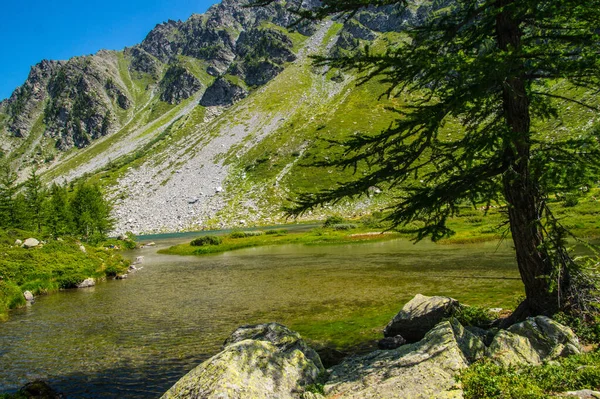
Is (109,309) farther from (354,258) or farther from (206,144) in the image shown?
(206,144)

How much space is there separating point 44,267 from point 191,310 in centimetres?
1820

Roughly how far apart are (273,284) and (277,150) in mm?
108933

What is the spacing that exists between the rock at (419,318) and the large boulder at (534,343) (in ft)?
11.4

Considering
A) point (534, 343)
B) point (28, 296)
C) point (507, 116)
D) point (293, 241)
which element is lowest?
point (293, 241)

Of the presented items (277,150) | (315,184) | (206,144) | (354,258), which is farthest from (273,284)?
(206,144)

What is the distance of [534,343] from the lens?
8203mm

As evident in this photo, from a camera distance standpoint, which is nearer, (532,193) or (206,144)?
(532,193)

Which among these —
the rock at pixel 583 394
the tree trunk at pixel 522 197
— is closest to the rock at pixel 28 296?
the tree trunk at pixel 522 197

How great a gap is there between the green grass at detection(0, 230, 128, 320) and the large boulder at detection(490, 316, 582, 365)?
24715 mm

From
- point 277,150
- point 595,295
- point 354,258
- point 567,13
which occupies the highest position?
point 277,150

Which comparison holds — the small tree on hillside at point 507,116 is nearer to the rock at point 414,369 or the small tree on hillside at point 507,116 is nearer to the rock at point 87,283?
the rock at point 414,369

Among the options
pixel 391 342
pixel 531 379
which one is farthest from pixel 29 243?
pixel 531 379

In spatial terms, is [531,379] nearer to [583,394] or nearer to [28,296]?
[583,394]

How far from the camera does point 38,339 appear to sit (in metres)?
15.2
